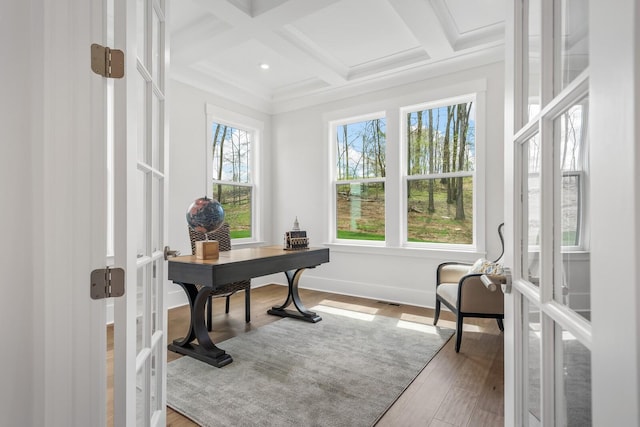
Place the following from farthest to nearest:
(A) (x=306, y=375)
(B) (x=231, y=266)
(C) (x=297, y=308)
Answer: (C) (x=297, y=308) → (B) (x=231, y=266) → (A) (x=306, y=375)

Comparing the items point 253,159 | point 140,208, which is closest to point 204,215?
point 140,208

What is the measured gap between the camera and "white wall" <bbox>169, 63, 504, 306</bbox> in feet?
11.6

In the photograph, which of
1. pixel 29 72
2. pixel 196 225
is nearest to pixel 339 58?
pixel 196 225

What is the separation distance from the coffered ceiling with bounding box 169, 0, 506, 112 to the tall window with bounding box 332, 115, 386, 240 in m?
0.50

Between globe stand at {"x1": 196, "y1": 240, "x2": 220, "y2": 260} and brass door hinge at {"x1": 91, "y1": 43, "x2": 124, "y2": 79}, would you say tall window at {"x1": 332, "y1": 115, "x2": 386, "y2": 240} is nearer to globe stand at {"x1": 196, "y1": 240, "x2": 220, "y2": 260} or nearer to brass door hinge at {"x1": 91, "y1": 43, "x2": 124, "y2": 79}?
globe stand at {"x1": 196, "y1": 240, "x2": 220, "y2": 260}

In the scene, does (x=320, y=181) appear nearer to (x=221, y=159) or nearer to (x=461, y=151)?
(x=221, y=159)

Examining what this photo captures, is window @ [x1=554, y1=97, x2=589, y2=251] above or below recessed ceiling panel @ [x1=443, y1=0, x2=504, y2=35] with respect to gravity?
below

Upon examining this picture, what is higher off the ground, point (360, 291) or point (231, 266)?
point (231, 266)

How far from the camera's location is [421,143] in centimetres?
402

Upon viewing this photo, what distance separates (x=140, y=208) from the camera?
1209mm

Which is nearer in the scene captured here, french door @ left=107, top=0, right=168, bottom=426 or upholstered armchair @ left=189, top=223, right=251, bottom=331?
french door @ left=107, top=0, right=168, bottom=426

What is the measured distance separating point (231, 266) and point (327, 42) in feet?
8.02

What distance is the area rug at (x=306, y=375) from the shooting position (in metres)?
1.78

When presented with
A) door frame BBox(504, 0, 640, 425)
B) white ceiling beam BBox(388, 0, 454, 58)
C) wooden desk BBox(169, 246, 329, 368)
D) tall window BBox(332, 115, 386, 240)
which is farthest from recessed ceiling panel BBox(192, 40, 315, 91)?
door frame BBox(504, 0, 640, 425)
